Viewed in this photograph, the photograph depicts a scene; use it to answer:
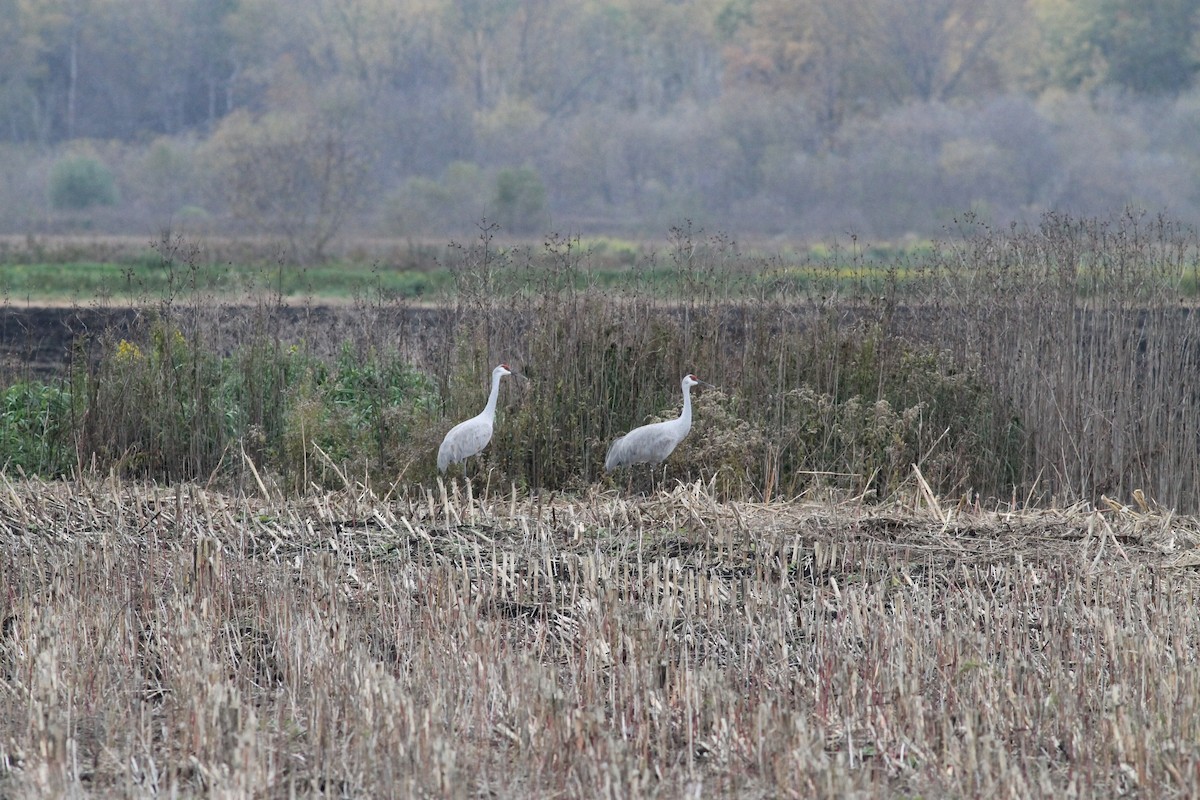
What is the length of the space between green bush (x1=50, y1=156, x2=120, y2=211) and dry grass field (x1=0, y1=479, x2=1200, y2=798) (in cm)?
4052

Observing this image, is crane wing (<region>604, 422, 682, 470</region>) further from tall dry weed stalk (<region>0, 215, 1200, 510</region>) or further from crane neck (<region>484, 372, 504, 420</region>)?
crane neck (<region>484, 372, 504, 420</region>)

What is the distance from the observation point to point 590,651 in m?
4.94

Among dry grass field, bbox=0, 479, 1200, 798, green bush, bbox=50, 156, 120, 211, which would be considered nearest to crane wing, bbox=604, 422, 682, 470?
dry grass field, bbox=0, 479, 1200, 798

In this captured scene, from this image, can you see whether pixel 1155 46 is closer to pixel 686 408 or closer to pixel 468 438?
pixel 686 408

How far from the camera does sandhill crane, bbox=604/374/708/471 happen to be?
8711mm

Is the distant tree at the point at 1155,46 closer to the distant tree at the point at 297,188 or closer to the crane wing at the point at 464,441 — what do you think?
the distant tree at the point at 297,188

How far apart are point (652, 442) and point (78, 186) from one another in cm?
4038

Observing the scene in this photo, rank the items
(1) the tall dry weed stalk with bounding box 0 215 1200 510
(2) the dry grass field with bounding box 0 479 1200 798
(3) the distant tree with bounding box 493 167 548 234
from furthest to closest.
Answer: (3) the distant tree with bounding box 493 167 548 234 < (1) the tall dry weed stalk with bounding box 0 215 1200 510 < (2) the dry grass field with bounding box 0 479 1200 798

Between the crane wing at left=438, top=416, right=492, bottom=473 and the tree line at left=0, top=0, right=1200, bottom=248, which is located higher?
the tree line at left=0, top=0, right=1200, bottom=248

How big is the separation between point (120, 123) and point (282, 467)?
51793mm

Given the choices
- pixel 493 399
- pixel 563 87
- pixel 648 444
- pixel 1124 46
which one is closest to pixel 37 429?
pixel 493 399

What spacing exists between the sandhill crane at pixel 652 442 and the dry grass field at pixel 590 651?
1.57m

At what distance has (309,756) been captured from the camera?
4352 millimetres

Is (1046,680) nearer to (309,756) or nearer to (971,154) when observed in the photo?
(309,756)
